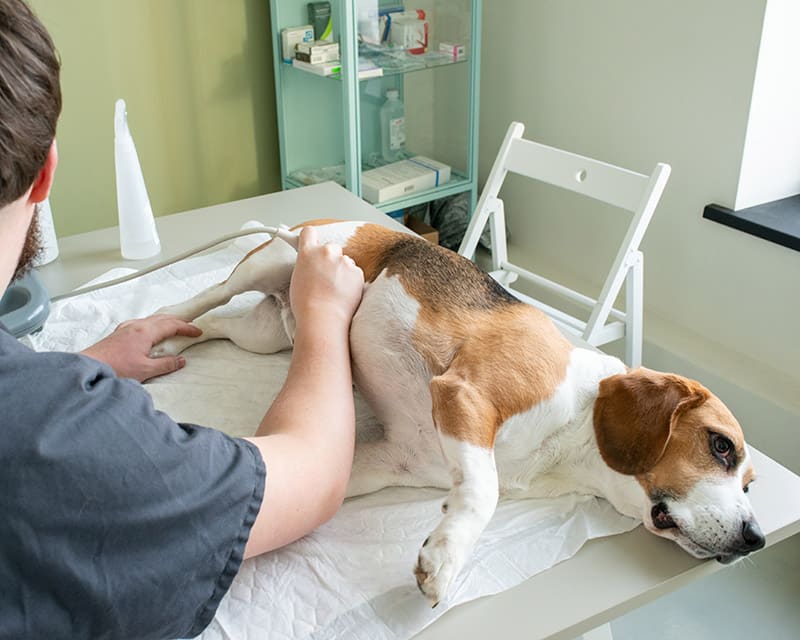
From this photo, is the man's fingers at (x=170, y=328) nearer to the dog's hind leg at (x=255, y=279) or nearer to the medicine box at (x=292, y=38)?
the dog's hind leg at (x=255, y=279)

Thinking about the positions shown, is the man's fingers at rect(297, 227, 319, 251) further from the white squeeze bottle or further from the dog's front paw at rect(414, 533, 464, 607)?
the white squeeze bottle

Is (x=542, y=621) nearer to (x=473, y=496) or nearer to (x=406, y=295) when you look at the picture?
(x=473, y=496)

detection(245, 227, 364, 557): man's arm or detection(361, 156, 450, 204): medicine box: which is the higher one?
detection(245, 227, 364, 557): man's arm

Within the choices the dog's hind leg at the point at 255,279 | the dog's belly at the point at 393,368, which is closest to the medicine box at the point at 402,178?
the dog's hind leg at the point at 255,279

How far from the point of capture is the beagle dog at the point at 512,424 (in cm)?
90

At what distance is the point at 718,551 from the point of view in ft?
2.93

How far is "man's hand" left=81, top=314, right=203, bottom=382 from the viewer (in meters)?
1.20

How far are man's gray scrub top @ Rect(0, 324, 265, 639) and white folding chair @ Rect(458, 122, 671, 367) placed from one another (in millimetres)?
1120

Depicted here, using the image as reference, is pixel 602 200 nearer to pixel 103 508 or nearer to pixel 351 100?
pixel 351 100

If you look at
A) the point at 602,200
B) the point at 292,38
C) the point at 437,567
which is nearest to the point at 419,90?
the point at 292,38

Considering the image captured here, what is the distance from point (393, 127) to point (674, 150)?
949 millimetres

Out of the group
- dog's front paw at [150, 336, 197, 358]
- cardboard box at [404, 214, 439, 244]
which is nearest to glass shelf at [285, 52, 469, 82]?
cardboard box at [404, 214, 439, 244]

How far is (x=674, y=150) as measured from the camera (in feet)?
7.38

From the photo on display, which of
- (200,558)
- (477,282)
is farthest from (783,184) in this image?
(200,558)
